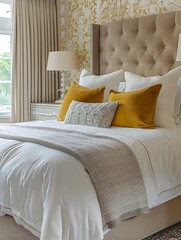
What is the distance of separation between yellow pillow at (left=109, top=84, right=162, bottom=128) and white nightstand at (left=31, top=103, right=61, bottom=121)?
163 centimetres

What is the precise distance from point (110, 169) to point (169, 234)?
894 mm

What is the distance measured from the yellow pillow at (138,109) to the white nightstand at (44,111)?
64.2 inches

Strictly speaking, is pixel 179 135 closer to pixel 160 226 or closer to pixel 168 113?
pixel 168 113

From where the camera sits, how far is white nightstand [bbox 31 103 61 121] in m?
4.63

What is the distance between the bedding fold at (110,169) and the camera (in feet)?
7.05

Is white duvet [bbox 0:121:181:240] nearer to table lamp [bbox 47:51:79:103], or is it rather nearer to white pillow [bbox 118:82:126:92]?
white pillow [bbox 118:82:126:92]

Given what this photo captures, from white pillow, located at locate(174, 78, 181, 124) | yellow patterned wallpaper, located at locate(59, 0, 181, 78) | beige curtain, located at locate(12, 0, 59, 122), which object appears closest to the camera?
white pillow, located at locate(174, 78, 181, 124)

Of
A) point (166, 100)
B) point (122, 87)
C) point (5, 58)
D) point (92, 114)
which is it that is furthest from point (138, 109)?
point (5, 58)

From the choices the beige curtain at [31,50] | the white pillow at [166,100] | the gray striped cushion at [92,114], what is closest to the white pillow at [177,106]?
the white pillow at [166,100]

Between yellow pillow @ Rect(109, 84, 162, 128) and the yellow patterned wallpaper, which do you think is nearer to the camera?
yellow pillow @ Rect(109, 84, 162, 128)

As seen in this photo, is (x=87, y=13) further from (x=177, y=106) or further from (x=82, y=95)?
(x=177, y=106)

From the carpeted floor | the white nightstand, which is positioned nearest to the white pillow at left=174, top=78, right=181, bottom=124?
the carpeted floor

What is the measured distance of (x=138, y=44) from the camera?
160 inches

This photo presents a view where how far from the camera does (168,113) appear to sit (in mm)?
3090
